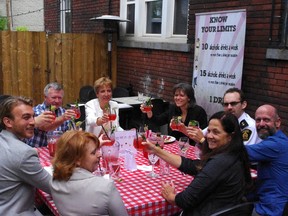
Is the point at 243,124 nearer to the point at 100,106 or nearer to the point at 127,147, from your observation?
the point at 127,147

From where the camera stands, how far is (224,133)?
227 cm

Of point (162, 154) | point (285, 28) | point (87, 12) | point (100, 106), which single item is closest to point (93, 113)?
point (100, 106)

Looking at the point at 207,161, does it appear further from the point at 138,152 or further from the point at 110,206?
the point at 138,152

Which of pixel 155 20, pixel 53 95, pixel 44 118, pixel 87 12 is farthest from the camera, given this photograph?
→ pixel 87 12

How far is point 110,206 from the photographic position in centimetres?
179

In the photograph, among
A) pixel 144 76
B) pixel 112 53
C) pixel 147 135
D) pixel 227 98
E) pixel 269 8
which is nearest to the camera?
pixel 147 135

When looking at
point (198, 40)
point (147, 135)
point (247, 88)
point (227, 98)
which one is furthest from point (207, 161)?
point (198, 40)

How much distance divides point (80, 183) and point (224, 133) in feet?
3.32

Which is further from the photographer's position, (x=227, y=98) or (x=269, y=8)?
→ (x=269, y=8)

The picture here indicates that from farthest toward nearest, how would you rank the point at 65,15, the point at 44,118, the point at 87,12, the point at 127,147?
the point at 65,15, the point at 87,12, the point at 44,118, the point at 127,147

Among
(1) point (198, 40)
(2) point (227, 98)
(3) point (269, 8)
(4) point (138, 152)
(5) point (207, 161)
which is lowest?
(4) point (138, 152)

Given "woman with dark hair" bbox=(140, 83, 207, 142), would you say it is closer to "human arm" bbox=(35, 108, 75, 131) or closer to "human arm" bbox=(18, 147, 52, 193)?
"human arm" bbox=(35, 108, 75, 131)

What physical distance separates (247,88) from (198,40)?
3.62ft

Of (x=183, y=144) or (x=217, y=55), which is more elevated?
(x=217, y=55)
